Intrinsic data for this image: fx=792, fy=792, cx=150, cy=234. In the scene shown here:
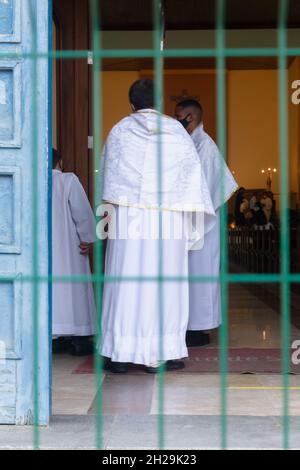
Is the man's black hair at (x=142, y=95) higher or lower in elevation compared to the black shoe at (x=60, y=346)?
higher

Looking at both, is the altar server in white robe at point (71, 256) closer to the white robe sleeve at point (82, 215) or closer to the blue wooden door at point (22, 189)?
the white robe sleeve at point (82, 215)

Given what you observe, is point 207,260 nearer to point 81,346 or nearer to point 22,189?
point 81,346

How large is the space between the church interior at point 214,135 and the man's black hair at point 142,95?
1.58m

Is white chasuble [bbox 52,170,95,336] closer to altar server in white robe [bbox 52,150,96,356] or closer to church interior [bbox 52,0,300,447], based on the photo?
altar server in white robe [bbox 52,150,96,356]

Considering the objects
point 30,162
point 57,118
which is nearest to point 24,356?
point 30,162

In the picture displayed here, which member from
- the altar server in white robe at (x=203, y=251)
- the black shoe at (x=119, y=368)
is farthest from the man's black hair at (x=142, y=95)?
the black shoe at (x=119, y=368)

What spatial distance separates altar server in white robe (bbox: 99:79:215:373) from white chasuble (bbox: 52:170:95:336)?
58cm

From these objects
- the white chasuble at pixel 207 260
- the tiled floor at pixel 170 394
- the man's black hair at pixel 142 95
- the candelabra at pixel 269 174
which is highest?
the candelabra at pixel 269 174

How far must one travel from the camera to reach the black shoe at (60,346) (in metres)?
5.40

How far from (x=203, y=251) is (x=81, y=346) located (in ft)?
3.72

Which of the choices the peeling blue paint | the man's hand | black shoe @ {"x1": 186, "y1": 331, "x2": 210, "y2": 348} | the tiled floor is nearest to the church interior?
the tiled floor

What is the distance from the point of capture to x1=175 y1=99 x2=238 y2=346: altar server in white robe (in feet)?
18.5

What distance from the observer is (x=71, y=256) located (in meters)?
5.38
